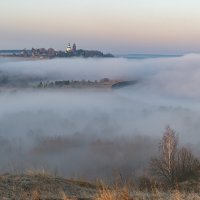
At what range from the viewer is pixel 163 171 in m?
56.2

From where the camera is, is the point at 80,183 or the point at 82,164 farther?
the point at 82,164

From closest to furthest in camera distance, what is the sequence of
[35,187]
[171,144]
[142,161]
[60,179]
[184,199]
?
1. [184,199]
2. [35,187]
3. [60,179]
4. [171,144]
5. [142,161]

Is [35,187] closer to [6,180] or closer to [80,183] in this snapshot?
[6,180]

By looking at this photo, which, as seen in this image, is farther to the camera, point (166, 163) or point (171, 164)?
point (166, 163)

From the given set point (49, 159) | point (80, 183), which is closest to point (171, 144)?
point (80, 183)

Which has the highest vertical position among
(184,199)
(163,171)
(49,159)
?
(184,199)

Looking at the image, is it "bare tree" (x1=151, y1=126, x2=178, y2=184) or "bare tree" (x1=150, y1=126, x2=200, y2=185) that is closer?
"bare tree" (x1=150, y1=126, x2=200, y2=185)

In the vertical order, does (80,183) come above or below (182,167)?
above

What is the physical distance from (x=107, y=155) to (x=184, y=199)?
172953 mm

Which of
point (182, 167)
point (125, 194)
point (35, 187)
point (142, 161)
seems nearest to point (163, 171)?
point (182, 167)

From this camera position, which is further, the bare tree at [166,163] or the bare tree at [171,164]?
the bare tree at [166,163]

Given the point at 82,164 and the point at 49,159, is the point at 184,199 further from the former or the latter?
the point at 49,159

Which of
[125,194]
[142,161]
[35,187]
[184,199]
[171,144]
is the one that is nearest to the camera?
[125,194]

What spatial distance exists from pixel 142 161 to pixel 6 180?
445 feet
